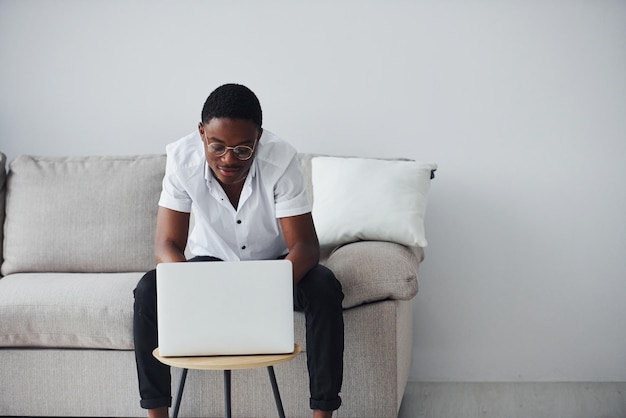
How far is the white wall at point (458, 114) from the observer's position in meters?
3.28

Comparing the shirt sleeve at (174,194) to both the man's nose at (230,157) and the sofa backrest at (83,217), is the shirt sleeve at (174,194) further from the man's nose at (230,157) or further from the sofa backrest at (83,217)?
the sofa backrest at (83,217)

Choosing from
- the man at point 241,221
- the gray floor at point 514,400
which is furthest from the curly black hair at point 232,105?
the gray floor at point 514,400

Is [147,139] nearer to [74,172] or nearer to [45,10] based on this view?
[74,172]

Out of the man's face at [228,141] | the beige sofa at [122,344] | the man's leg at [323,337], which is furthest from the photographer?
the beige sofa at [122,344]

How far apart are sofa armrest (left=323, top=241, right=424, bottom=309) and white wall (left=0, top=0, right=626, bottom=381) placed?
0.90 meters

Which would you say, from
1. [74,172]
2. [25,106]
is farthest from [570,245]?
[25,106]

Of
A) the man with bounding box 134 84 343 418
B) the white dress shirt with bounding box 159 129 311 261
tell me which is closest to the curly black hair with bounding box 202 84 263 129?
the man with bounding box 134 84 343 418

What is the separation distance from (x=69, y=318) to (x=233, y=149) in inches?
34.1

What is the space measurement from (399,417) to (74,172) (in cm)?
149

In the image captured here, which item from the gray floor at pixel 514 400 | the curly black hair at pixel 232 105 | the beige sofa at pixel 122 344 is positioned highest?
the curly black hair at pixel 232 105

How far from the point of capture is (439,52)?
334 cm

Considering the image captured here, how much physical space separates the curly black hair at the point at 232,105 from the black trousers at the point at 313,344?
500 millimetres

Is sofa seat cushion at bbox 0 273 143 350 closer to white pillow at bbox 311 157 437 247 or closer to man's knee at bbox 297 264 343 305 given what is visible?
man's knee at bbox 297 264 343 305

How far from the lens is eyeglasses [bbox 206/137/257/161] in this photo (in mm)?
2133
